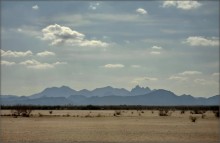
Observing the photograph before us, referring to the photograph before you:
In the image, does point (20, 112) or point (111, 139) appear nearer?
point (111, 139)

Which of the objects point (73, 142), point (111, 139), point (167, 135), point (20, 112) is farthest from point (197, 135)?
point (20, 112)

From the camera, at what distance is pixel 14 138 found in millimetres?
30875

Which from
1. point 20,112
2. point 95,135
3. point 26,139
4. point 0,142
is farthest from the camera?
point 20,112

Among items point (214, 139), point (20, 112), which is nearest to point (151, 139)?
point (214, 139)

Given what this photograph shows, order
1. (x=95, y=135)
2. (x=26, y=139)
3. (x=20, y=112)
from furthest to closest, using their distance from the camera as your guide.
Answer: (x=20, y=112) → (x=95, y=135) → (x=26, y=139)

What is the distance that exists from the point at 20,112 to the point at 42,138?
4374cm

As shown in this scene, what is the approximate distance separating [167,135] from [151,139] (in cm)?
332

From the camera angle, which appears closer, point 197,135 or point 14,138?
point 14,138

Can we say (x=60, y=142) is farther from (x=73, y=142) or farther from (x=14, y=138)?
(x=14, y=138)

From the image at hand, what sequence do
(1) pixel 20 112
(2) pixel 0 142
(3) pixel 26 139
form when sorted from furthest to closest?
(1) pixel 20 112 → (3) pixel 26 139 → (2) pixel 0 142

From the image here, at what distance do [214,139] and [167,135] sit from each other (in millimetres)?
4184

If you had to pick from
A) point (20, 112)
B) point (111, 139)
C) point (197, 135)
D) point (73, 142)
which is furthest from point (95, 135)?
point (20, 112)

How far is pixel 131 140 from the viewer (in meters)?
30.6

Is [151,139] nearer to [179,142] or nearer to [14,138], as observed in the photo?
[179,142]
